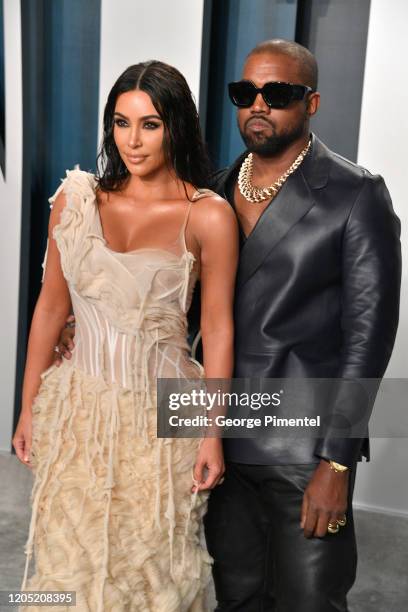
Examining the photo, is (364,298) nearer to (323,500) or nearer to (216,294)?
(216,294)

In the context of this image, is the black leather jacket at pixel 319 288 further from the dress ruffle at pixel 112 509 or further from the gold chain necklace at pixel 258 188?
the dress ruffle at pixel 112 509

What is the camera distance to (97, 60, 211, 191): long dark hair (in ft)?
6.55

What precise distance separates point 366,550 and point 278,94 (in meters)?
2.17

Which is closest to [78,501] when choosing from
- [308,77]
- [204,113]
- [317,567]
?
[317,567]

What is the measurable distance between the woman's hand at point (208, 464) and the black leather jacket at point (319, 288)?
9 centimetres

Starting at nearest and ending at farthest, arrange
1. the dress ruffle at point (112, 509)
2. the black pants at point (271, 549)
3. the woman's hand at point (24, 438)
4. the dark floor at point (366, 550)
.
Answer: the dress ruffle at point (112, 509), the black pants at point (271, 549), the woman's hand at point (24, 438), the dark floor at point (366, 550)

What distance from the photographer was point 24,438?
2.18 meters

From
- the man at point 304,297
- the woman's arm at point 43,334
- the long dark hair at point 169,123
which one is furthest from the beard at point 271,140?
the woman's arm at point 43,334

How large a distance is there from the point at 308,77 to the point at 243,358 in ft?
2.23

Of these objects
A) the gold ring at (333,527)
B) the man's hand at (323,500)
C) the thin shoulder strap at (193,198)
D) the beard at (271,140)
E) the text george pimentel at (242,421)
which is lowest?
the gold ring at (333,527)

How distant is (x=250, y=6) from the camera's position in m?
3.74

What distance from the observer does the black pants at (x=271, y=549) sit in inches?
81.0

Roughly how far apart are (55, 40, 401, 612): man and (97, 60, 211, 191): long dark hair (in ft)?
0.38

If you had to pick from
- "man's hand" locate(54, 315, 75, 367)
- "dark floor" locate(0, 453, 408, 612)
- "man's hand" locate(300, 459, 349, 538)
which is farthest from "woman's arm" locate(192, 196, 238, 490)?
"dark floor" locate(0, 453, 408, 612)
